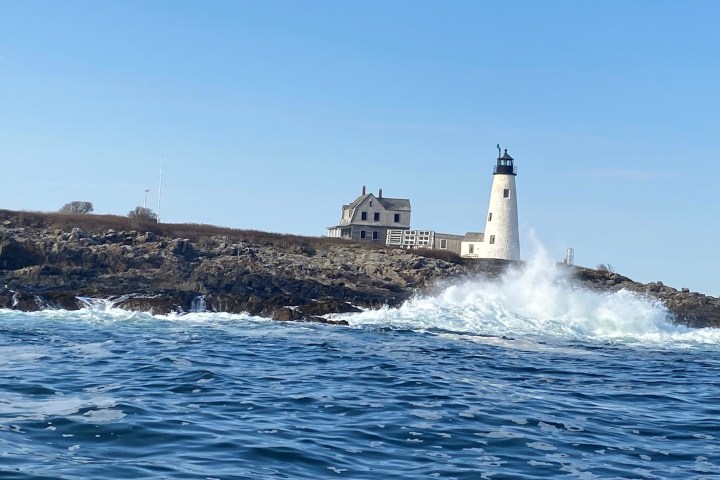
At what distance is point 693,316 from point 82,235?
28.1 m

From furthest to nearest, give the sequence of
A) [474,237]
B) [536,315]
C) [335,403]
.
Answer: [474,237], [536,315], [335,403]

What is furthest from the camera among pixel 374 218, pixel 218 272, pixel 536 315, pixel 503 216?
Answer: pixel 374 218

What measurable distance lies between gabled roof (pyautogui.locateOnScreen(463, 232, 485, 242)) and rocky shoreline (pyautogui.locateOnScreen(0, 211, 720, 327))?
7.41 meters

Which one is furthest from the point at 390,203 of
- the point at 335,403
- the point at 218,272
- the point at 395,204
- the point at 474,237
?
the point at 335,403

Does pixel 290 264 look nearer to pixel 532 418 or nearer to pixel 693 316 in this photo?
pixel 693 316

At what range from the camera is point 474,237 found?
2266 inches

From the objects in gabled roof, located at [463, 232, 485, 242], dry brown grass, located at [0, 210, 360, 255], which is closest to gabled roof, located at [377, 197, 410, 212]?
gabled roof, located at [463, 232, 485, 242]

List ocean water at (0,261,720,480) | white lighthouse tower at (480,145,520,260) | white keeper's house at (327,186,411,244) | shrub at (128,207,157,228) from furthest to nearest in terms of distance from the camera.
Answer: white keeper's house at (327,186,411,244) < white lighthouse tower at (480,145,520,260) < shrub at (128,207,157,228) < ocean water at (0,261,720,480)

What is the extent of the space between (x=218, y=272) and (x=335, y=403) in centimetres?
2373

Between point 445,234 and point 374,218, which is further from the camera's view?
point 374,218

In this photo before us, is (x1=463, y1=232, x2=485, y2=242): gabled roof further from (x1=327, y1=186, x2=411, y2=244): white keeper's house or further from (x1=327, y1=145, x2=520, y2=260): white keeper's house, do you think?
(x1=327, y1=186, x2=411, y2=244): white keeper's house

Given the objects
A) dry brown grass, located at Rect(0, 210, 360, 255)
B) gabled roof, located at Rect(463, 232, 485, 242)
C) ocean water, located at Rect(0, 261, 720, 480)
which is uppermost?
gabled roof, located at Rect(463, 232, 485, 242)

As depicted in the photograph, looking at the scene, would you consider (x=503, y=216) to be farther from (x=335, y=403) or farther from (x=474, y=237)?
(x=335, y=403)

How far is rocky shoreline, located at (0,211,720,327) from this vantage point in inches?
1228
